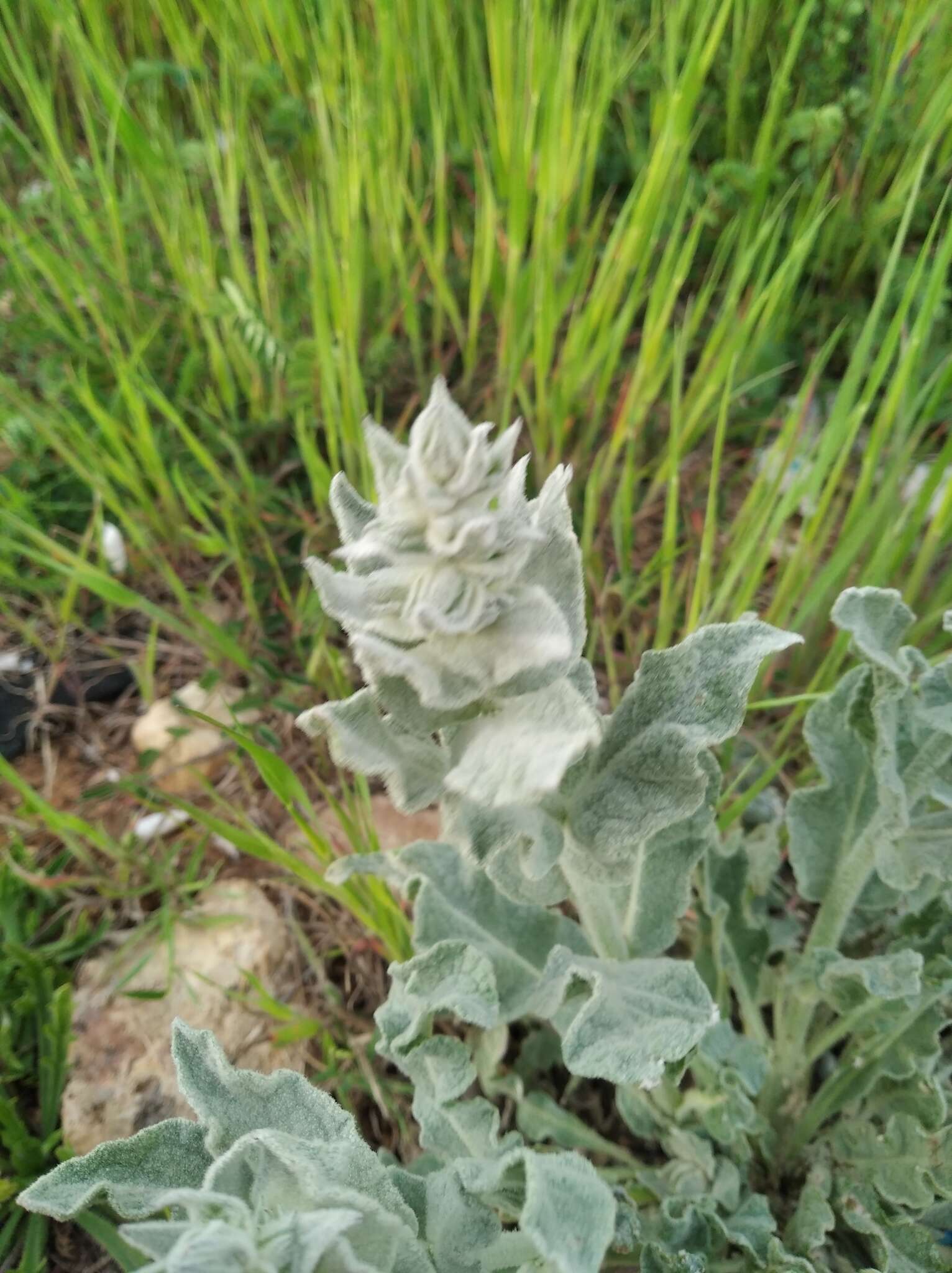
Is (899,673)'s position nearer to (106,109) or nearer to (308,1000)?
(308,1000)

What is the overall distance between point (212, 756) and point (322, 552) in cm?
44

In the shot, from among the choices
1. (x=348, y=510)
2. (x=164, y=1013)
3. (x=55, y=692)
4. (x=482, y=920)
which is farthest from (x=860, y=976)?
(x=55, y=692)

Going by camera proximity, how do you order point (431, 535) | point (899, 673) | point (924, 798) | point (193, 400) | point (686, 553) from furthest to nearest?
point (193, 400)
point (686, 553)
point (924, 798)
point (899, 673)
point (431, 535)

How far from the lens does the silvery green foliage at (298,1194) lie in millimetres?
688

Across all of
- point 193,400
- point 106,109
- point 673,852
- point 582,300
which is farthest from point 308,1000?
point 106,109

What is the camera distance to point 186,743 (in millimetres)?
1857

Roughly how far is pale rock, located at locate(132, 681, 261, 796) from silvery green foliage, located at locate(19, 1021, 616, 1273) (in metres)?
0.93

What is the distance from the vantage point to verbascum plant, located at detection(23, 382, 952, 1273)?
0.77 meters

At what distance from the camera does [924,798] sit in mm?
1234

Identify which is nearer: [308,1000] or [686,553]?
[308,1000]

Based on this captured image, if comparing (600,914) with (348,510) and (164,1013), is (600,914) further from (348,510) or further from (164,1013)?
(164,1013)

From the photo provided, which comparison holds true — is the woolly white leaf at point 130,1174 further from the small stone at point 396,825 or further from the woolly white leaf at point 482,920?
the small stone at point 396,825

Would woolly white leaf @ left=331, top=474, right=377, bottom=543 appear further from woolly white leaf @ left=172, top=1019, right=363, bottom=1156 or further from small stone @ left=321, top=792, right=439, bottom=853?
small stone @ left=321, top=792, right=439, bottom=853

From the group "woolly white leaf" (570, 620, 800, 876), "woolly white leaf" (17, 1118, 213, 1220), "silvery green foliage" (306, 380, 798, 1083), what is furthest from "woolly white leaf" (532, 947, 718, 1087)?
"woolly white leaf" (17, 1118, 213, 1220)
